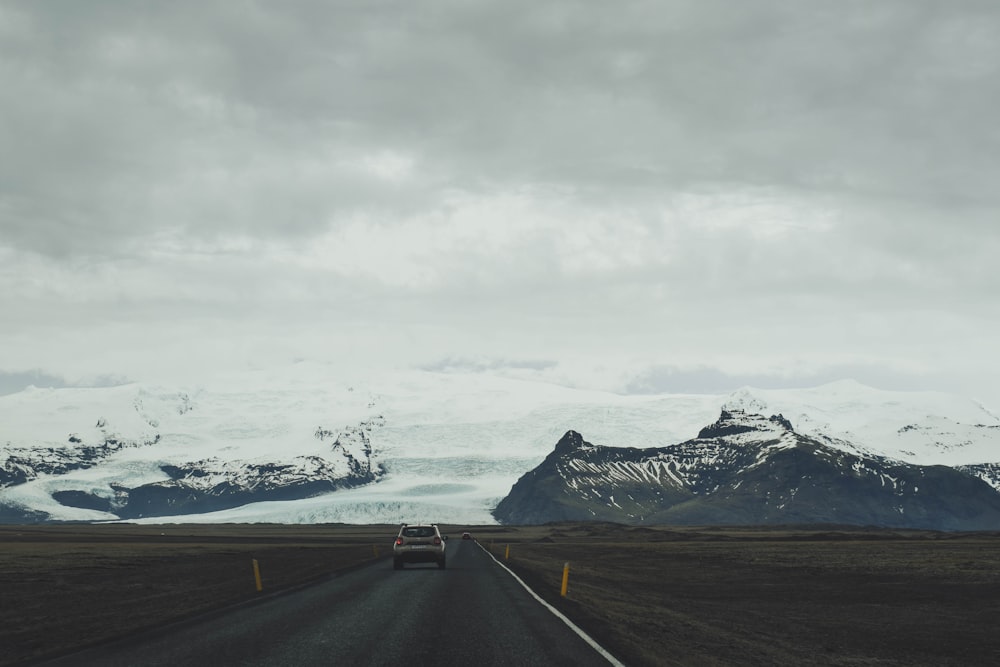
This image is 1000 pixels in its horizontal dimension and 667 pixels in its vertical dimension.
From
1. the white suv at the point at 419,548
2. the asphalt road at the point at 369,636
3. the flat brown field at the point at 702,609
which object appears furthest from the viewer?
the white suv at the point at 419,548

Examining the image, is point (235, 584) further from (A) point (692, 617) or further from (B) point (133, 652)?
(B) point (133, 652)

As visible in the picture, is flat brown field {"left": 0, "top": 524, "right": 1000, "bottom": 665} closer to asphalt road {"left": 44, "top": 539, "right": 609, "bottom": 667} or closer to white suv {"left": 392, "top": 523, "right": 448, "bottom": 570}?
asphalt road {"left": 44, "top": 539, "right": 609, "bottom": 667}

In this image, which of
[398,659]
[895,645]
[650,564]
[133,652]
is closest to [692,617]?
[895,645]

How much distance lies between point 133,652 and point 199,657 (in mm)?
2011

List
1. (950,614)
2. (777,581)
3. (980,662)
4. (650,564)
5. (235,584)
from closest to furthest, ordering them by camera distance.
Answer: (980,662) → (950,614) → (235,584) → (777,581) → (650,564)

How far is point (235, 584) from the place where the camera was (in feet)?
143

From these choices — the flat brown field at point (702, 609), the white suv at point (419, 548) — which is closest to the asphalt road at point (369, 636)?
the flat brown field at point (702, 609)

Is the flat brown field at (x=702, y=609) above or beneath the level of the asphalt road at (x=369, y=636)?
beneath

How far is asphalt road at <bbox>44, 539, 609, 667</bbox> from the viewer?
1758 centimetres

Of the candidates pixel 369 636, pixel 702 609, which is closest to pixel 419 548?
pixel 702 609

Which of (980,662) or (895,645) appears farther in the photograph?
(895,645)

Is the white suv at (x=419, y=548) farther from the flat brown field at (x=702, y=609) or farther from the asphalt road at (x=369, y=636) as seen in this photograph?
the asphalt road at (x=369, y=636)

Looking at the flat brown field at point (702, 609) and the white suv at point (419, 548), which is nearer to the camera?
the flat brown field at point (702, 609)

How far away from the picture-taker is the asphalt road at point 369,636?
17578 millimetres
